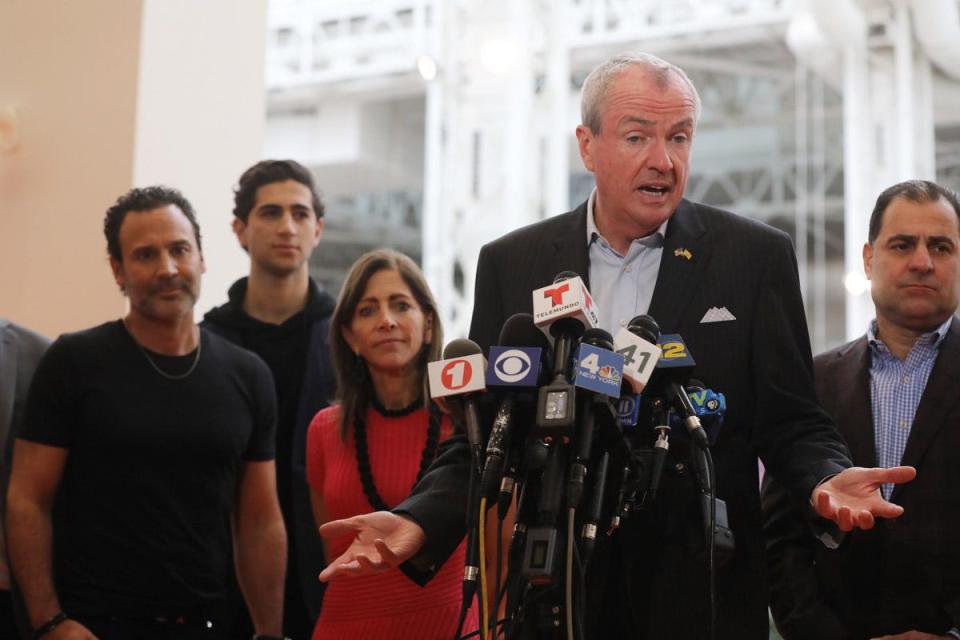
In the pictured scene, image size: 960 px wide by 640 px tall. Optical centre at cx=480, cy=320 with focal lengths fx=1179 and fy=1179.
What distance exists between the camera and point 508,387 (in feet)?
5.71

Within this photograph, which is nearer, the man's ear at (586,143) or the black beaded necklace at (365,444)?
the man's ear at (586,143)

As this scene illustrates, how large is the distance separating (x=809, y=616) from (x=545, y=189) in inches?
300

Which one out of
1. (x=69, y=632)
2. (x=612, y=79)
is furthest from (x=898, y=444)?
(x=69, y=632)

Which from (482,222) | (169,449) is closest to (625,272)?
(169,449)

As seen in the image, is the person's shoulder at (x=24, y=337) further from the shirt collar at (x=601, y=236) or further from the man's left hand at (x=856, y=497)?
the man's left hand at (x=856, y=497)

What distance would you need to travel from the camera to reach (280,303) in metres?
3.71

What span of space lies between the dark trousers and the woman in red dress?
1.07 ft

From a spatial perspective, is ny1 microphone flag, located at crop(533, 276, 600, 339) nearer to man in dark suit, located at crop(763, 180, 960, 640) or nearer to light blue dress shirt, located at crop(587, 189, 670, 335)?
light blue dress shirt, located at crop(587, 189, 670, 335)

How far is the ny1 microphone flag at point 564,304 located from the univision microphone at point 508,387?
5 cm

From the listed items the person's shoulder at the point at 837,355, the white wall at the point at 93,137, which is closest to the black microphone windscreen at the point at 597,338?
the person's shoulder at the point at 837,355

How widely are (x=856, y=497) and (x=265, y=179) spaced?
2.44m

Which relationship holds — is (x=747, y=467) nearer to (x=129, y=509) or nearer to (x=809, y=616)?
(x=809, y=616)

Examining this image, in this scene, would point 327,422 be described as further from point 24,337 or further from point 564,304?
point 564,304

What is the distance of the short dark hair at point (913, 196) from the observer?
2.94 m
